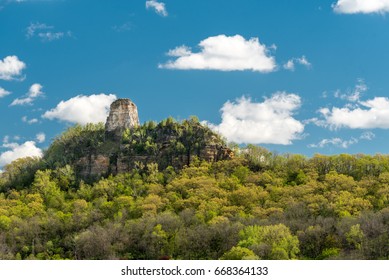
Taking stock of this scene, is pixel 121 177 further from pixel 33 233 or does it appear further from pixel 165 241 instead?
pixel 165 241

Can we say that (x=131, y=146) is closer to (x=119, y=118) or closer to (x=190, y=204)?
(x=119, y=118)

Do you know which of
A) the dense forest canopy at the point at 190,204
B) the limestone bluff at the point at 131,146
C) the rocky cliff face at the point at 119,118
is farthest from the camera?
the rocky cliff face at the point at 119,118

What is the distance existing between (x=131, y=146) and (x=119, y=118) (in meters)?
10.6

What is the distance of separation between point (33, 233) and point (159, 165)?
129 ft

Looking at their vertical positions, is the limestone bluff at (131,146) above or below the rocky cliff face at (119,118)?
below

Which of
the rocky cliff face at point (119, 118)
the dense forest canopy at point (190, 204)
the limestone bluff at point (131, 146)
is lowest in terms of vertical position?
the dense forest canopy at point (190, 204)

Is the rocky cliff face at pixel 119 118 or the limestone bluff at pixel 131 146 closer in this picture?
the limestone bluff at pixel 131 146

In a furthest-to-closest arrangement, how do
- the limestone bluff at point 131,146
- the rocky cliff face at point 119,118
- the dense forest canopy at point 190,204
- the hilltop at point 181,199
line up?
the rocky cliff face at point 119,118
the limestone bluff at point 131,146
the hilltop at point 181,199
the dense forest canopy at point 190,204

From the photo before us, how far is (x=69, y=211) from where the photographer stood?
8856cm

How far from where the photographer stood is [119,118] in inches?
4774

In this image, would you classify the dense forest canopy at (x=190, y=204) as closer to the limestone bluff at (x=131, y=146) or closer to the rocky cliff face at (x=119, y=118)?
the limestone bluff at (x=131, y=146)

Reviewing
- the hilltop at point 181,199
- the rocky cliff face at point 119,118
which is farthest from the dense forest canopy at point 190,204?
the rocky cliff face at point 119,118

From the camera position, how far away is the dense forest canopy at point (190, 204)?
58625mm

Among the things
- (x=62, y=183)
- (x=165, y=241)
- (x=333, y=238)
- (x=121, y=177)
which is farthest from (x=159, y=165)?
(x=333, y=238)
